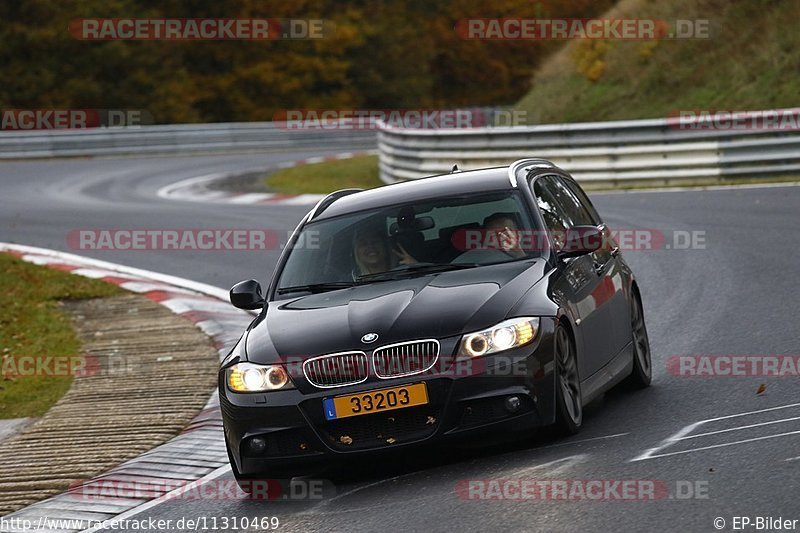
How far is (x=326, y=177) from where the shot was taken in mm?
30562

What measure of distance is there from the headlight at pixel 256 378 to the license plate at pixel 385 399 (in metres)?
0.36

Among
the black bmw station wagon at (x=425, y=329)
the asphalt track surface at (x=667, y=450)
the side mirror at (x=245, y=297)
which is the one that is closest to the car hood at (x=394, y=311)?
the black bmw station wagon at (x=425, y=329)

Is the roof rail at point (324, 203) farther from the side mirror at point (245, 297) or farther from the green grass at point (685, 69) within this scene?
the green grass at point (685, 69)

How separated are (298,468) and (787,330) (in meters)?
4.57

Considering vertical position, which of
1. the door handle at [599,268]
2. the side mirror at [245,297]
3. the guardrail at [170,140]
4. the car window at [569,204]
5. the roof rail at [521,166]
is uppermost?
the roof rail at [521,166]

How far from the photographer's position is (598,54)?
110 ft

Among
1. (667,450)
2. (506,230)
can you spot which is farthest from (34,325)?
(667,450)

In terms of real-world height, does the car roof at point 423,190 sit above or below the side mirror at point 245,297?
above

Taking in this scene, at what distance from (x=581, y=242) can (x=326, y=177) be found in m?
22.4

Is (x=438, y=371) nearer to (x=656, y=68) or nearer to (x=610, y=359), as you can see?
(x=610, y=359)

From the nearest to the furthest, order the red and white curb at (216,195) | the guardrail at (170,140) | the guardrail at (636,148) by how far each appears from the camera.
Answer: the guardrail at (636,148), the red and white curb at (216,195), the guardrail at (170,140)

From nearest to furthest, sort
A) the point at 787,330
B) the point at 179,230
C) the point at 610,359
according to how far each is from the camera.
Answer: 1. the point at 610,359
2. the point at 787,330
3. the point at 179,230

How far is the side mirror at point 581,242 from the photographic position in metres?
8.33

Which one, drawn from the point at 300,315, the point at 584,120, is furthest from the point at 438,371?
the point at 584,120
